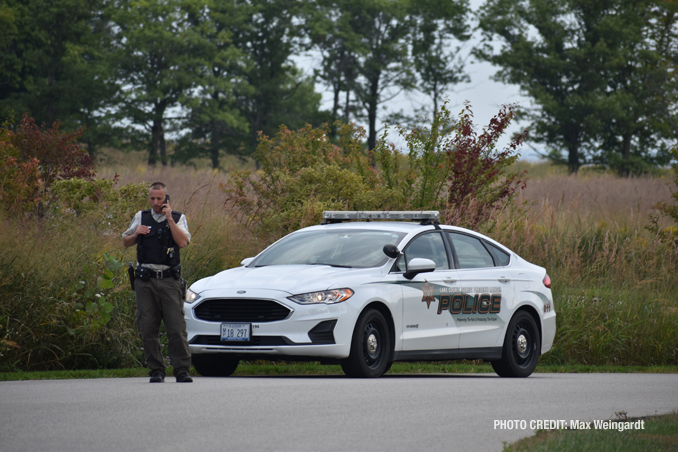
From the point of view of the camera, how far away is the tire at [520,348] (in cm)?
1273

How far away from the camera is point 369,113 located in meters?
55.4

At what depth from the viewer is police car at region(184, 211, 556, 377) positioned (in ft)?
35.0

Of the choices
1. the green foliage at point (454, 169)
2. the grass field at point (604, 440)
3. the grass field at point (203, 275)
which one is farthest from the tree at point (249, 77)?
the grass field at point (604, 440)

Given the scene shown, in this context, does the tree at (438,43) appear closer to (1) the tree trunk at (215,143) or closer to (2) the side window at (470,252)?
(1) the tree trunk at (215,143)

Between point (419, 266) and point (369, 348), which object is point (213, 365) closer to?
point (369, 348)

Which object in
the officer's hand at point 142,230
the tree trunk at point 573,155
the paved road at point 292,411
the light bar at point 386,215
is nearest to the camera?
the paved road at point 292,411

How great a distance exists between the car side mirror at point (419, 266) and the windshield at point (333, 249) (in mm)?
317

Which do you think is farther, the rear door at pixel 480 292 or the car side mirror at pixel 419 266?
the rear door at pixel 480 292

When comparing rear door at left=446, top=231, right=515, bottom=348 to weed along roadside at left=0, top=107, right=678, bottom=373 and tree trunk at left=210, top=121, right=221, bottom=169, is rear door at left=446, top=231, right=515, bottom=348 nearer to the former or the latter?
weed along roadside at left=0, top=107, right=678, bottom=373

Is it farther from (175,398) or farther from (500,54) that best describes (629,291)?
(500,54)

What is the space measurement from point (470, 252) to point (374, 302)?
2167 mm

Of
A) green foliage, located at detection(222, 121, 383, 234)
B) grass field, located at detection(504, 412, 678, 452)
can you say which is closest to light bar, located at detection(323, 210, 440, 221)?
green foliage, located at detection(222, 121, 383, 234)

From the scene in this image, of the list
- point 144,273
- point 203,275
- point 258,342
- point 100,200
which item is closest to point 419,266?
point 258,342

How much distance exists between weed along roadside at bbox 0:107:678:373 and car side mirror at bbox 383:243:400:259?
291 centimetres
